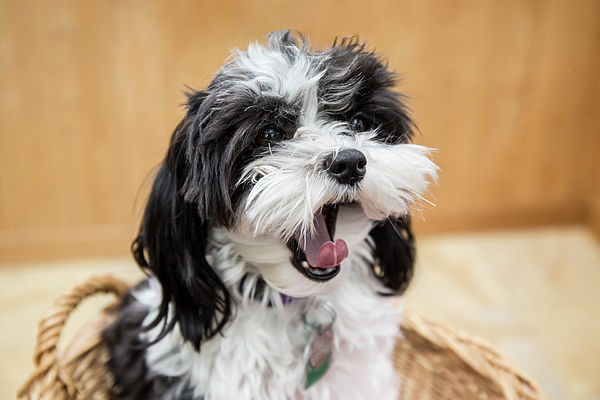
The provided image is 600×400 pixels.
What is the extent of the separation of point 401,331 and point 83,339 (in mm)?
779

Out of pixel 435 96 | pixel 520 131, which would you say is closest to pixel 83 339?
pixel 435 96

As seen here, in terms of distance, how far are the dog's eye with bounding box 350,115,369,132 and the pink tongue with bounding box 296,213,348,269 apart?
169 millimetres

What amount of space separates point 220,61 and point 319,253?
122 cm

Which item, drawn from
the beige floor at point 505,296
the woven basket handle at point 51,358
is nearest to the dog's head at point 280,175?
the woven basket handle at point 51,358

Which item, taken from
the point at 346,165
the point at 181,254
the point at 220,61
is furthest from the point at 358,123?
the point at 220,61

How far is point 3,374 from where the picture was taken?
6.04ft

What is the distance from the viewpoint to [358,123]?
37.0 inches

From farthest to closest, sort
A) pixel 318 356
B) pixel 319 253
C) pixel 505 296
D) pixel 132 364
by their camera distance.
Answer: pixel 505 296, pixel 132 364, pixel 318 356, pixel 319 253

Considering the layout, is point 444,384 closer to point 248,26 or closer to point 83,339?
point 83,339

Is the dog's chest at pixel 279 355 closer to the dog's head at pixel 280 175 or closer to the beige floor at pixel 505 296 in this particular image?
the dog's head at pixel 280 175

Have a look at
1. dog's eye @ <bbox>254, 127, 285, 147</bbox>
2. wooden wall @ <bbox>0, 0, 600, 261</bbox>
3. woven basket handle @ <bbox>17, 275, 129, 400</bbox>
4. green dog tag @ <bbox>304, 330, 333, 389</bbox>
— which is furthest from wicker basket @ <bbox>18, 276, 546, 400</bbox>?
wooden wall @ <bbox>0, 0, 600, 261</bbox>

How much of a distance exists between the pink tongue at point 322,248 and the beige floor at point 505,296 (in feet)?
3.38

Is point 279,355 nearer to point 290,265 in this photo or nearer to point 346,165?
point 290,265

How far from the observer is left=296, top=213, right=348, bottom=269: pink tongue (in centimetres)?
89
